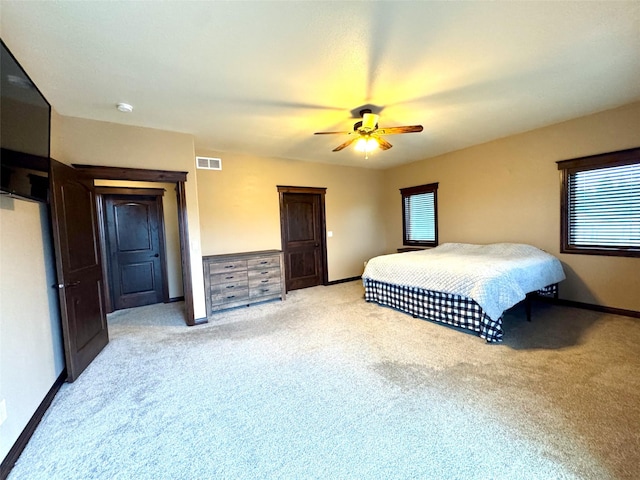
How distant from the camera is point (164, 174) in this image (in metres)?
3.57

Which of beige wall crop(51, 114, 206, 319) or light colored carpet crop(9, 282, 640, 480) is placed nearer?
light colored carpet crop(9, 282, 640, 480)

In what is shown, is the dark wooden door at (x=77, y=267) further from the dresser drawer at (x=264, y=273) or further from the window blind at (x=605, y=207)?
the window blind at (x=605, y=207)

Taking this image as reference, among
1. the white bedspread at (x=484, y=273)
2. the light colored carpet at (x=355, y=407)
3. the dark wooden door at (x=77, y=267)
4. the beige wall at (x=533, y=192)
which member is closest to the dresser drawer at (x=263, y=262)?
the light colored carpet at (x=355, y=407)

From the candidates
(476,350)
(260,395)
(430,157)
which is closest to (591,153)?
(430,157)

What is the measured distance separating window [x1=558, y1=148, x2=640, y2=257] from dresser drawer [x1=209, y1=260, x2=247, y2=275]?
4911 millimetres

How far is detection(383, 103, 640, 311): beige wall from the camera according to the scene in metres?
3.57

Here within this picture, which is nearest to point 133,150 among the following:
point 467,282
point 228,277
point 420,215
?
point 228,277

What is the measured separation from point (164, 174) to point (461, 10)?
11.5 feet

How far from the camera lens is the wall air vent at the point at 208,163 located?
4.59m

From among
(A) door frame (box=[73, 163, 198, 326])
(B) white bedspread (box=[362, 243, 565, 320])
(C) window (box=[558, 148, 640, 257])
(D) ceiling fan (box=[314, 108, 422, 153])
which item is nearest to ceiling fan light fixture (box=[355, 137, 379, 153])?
(D) ceiling fan (box=[314, 108, 422, 153])

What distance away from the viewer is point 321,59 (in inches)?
88.3

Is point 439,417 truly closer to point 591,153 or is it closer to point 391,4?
point 391,4

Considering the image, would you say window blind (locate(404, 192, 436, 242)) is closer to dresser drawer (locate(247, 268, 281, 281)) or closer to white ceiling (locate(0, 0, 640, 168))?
white ceiling (locate(0, 0, 640, 168))

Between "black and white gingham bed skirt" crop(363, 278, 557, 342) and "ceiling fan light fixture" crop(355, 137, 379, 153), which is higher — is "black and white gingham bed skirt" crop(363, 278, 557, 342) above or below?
below
